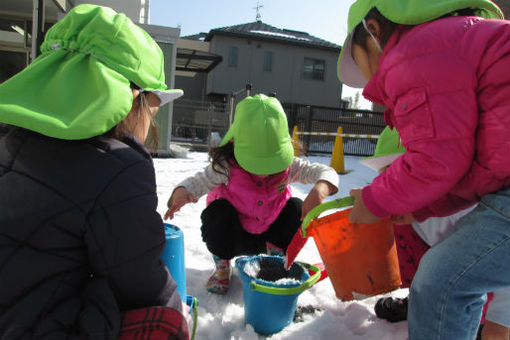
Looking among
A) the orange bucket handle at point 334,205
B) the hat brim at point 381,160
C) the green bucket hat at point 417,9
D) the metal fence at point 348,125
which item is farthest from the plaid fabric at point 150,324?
the metal fence at point 348,125

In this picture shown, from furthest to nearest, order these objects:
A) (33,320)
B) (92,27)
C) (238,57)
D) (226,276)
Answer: (238,57) → (226,276) → (92,27) → (33,320)

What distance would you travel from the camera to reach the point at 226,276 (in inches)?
72.1

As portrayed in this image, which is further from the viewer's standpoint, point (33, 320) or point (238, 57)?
point (238, 57)

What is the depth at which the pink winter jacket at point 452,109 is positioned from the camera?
0.94m

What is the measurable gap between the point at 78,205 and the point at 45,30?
741 cm

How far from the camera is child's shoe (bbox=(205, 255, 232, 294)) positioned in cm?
178

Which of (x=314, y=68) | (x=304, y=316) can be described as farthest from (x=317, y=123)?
(x=304, y=316)

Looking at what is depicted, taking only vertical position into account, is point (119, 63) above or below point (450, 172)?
above

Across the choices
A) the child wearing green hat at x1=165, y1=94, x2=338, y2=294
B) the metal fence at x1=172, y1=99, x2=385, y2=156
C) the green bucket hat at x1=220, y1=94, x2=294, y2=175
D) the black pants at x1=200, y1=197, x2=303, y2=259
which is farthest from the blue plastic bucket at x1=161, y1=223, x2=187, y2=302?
the metal fence at x1=172, y1=99, x2=385, y2=156

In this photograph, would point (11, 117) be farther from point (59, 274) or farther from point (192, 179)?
point (192, 179)

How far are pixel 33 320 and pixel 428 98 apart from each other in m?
1.06

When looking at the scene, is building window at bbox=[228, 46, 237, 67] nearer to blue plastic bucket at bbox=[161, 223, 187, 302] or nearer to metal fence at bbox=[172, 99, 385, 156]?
metal fence at bbox=[172, 99, 385, 156]

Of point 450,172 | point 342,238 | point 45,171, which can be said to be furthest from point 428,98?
point 45,171

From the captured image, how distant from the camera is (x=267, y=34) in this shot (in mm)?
18234
